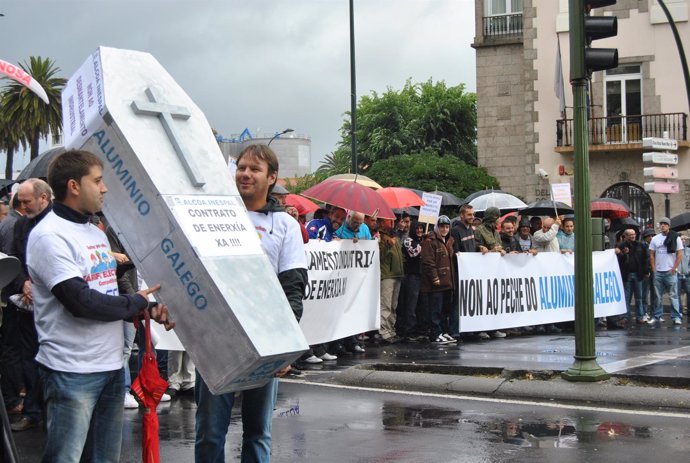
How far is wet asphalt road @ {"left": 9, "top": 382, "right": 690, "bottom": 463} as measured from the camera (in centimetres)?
731

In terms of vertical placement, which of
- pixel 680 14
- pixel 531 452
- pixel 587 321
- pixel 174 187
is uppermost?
pixel 680 14

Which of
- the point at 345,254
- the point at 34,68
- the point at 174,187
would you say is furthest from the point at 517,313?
the point at 34,68

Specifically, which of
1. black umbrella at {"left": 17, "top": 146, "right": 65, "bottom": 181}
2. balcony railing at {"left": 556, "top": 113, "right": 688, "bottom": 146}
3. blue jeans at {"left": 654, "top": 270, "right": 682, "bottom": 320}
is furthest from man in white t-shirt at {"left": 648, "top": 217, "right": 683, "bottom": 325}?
balcony railing at {"left": 556, "top": 113, "right": 688, "bottom": 146}

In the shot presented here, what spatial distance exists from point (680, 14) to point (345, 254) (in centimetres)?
2473

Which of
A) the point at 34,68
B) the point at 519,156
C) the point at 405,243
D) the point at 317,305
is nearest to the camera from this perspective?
the point at 317,305

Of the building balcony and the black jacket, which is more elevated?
the building balcony

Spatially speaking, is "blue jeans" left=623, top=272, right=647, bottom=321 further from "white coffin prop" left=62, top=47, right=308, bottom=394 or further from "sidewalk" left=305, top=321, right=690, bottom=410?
"white coffin prop" left=62, top=47, right=308, bottom=394

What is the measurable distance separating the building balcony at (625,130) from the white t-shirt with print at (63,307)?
3181 cm

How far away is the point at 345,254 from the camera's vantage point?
14.2 m

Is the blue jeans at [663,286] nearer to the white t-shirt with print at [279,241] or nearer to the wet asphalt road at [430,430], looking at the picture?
the wet asphalt road at [430,430]

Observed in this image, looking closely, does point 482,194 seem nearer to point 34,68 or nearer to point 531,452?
point 531,452

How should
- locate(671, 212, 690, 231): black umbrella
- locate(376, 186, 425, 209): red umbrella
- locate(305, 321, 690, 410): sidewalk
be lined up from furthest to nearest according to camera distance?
locate(671, 212, 690, 231): black umbrella, locate(376, 186, 425, 209): red umbrella, locate(305, 321, 690, 410): sidewalk

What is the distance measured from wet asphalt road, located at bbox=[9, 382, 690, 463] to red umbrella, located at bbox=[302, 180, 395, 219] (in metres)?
4.40

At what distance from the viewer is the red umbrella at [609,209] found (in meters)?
23.0
